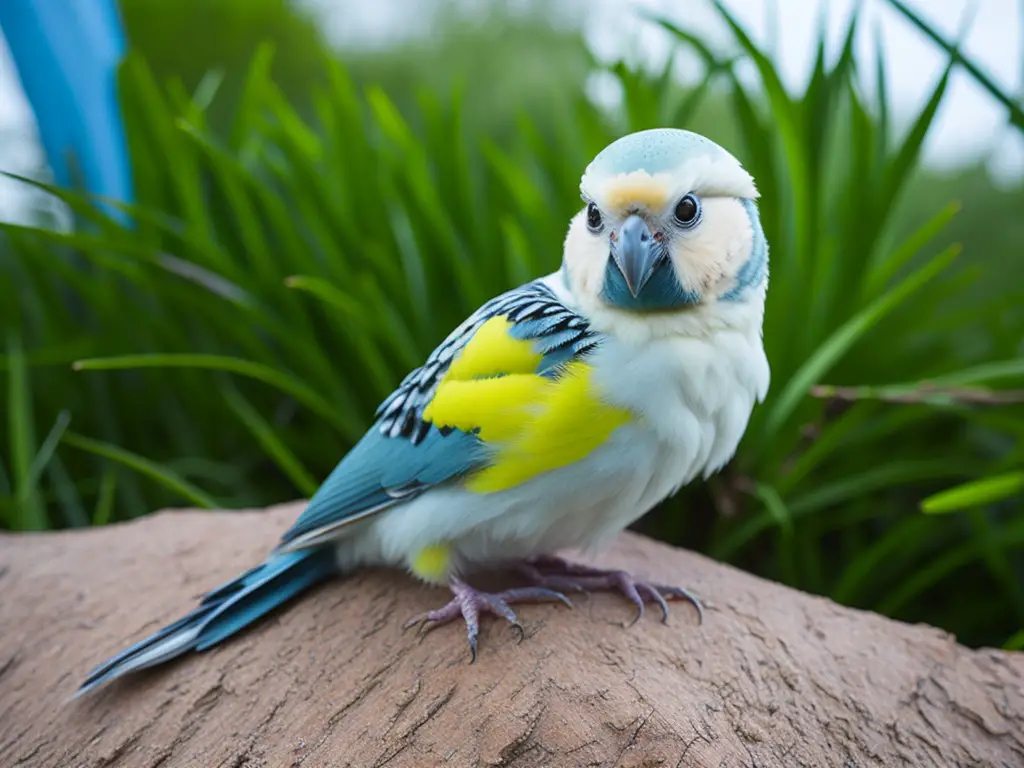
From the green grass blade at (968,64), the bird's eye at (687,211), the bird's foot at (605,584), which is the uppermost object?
the green grass blade at (968,64)

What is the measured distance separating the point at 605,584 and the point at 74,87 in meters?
1.67

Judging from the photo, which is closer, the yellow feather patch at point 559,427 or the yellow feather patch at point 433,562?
the yellow feather patch at point 559,427

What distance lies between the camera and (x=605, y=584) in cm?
121

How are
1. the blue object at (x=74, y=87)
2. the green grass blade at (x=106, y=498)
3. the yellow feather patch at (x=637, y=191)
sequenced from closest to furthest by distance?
the yellow feather patch at (x=637, y=191)
the green grass blade at (x=106, y=498)
the blue object at (x=74, y=87)

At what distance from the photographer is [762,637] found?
1140mm

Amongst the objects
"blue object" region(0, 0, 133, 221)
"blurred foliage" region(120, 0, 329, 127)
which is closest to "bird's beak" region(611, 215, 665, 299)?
"blue object" region(0, 0, 133, 221)

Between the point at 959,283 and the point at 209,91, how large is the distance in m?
1.77

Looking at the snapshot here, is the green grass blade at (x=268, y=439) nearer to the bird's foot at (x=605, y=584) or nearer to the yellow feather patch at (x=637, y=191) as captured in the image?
the bird's foot at (x=605, y=584)

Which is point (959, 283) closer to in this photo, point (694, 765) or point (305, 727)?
point (694, 765)

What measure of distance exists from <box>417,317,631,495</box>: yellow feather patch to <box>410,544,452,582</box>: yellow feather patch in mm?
107

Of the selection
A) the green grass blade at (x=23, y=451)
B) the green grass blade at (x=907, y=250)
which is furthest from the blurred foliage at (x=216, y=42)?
the green grass blade at (x=907, y=250)

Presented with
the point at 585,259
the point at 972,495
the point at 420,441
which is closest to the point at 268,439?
the point at 420,441

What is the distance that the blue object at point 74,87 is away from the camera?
1.98 m

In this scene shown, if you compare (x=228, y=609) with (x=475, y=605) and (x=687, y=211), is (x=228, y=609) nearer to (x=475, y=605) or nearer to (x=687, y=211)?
(x=475, y=605)
